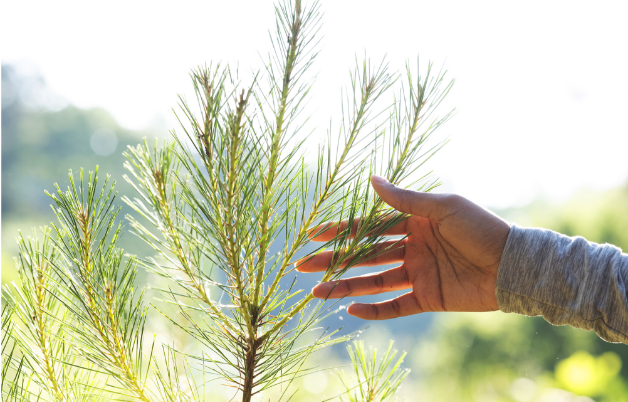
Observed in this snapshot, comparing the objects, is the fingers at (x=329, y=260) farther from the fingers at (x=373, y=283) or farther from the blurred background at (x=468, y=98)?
the blurred background at (x=468, y=98)

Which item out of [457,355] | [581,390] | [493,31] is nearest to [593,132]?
[493,31]

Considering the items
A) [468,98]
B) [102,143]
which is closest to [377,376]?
[468,98]

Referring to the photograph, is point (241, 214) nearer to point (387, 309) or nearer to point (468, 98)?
point (387, 309)

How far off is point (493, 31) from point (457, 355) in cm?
421

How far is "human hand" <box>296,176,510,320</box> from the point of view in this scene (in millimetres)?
601

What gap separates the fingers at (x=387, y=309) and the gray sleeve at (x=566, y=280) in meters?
0.15

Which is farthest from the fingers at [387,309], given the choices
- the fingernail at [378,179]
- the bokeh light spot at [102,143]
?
the bokeh light spot at [102,143]

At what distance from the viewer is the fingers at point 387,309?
0.62 m

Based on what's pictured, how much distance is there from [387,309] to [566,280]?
0.28 m

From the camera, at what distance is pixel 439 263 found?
2.28 feet

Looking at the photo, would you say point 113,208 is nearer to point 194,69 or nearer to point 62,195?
point 62,195

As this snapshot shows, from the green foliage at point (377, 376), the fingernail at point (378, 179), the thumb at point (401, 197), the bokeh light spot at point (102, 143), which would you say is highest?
the bokeh light spot at point (102, 143)

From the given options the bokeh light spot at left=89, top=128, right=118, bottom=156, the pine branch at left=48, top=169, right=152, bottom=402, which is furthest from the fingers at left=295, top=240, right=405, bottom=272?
the bokeh light spot at left=89, top=128, right=118, bottom=156

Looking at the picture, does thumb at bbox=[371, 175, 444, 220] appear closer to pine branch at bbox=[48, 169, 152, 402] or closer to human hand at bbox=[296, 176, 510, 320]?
human hand at bbox=[296, 176, 510, 320]
